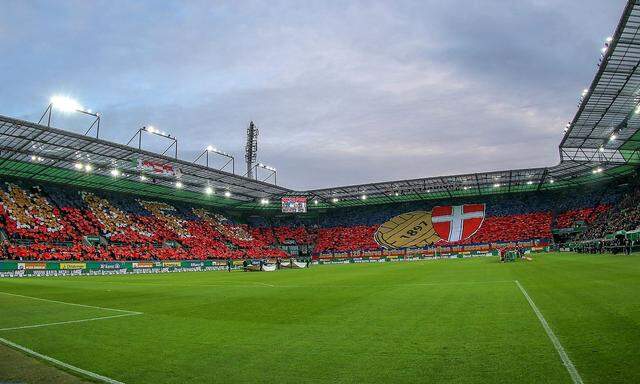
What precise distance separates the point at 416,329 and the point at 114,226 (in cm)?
5179

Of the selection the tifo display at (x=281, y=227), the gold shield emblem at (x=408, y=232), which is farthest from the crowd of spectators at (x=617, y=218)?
the gold shield emblem at (x=408, y=232)

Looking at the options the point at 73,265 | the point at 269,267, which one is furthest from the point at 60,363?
the point at 73,265

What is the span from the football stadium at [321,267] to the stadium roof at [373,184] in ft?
0.86

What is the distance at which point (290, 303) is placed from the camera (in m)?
12.1

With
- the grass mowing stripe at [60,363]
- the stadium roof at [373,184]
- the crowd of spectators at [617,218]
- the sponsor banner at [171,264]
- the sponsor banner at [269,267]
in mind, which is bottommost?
the sponsor banner at [269,267]

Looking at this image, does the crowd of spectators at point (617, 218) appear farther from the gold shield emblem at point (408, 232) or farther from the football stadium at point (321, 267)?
→ the gold shield emblem at point (408, 232)

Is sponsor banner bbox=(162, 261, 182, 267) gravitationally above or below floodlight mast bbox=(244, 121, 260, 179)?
below

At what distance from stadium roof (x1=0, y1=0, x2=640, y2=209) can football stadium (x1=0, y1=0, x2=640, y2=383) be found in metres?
0.26

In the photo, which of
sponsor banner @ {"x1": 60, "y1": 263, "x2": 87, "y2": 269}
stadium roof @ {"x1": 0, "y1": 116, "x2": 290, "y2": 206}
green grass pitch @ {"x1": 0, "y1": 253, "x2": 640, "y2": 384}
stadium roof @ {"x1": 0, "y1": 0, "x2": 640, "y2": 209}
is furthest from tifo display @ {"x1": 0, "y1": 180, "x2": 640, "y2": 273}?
green grass pitch @ {"x1": 0, "y1": 253, "x2": 640, "y2": 384}

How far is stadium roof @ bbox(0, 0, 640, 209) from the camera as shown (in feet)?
95.1

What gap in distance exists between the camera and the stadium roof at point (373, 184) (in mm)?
29000

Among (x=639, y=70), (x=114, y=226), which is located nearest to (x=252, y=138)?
(x=114, y=226)

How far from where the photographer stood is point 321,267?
154 feet

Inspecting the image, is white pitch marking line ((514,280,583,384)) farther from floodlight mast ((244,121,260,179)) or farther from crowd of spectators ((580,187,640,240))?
floodlight mast ((244,121,260,179))
